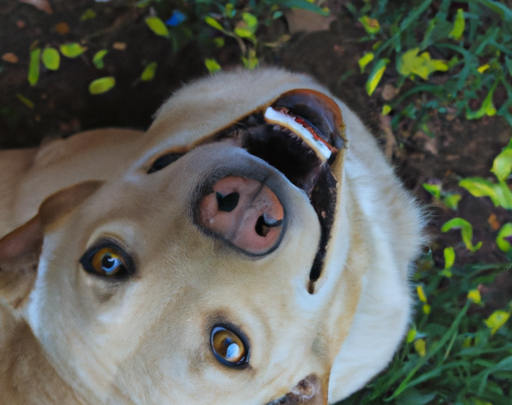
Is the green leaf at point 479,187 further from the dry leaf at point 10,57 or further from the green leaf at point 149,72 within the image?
the dry leaf at point 10,57

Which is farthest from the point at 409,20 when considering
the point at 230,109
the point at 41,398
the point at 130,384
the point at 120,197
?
the point at 41,398

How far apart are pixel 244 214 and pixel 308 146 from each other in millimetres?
378

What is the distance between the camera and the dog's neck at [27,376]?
5.04 ft

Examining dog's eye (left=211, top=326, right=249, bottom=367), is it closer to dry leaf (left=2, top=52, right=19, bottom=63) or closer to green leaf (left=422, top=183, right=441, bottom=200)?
green leaf (left=422, top=183, right=441, bottom=200)

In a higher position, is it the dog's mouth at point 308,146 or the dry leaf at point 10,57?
the dog's mouth at point 308,146

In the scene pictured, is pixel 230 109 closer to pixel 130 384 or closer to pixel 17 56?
pixel 130 384

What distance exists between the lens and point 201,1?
2598 millimetres

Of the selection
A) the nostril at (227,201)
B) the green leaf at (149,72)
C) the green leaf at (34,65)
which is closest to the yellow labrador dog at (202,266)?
the nostril at (227,201)

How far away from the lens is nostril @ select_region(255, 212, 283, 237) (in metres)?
1.29

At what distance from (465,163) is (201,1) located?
5.77 ft


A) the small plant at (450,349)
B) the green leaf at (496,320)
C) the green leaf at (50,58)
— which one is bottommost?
the small plant at (450,349)

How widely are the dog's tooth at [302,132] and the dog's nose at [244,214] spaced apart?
28 cm

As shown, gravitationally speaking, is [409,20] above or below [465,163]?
above

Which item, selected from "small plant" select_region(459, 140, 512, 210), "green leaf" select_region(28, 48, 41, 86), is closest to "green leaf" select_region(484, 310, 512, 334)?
"small plant" select_region(459, 140, 512, 210)
